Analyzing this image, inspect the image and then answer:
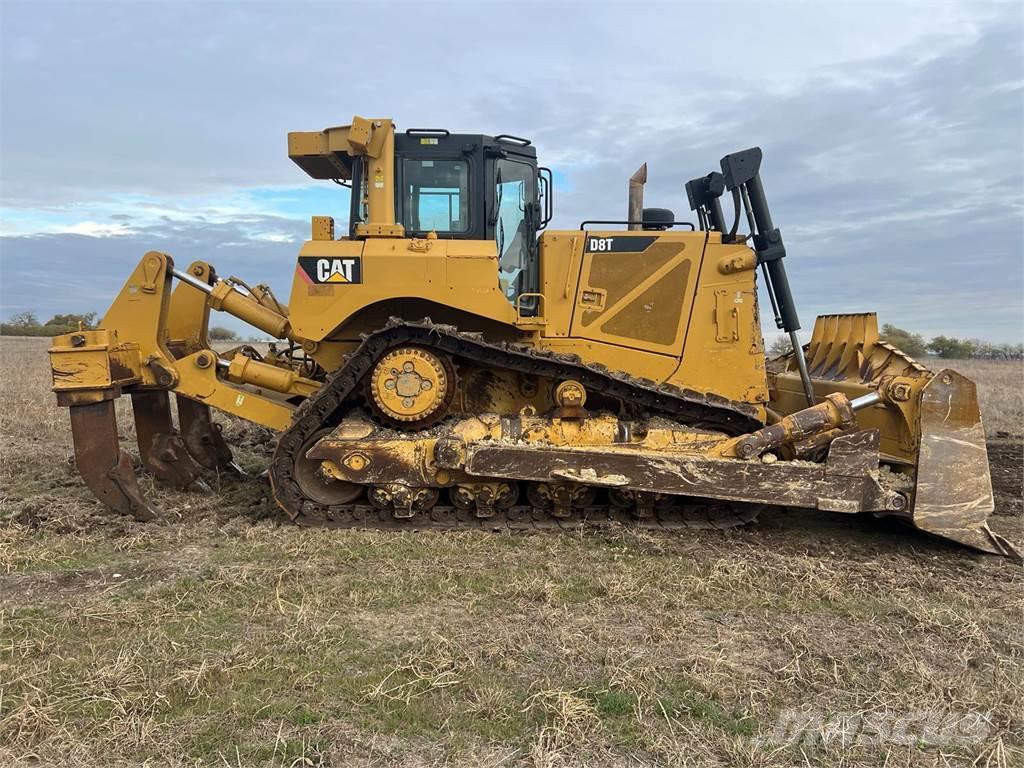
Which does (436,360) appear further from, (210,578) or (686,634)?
(686,634)

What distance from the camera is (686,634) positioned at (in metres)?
3.94

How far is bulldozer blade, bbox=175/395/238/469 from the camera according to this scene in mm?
7574

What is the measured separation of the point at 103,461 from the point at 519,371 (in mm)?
3551

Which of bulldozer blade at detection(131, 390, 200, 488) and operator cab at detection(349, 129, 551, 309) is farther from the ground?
operator cab at detection(349, 129, 551, 309)

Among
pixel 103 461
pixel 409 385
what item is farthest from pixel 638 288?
pixel 103 461

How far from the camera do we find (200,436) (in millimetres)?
7617

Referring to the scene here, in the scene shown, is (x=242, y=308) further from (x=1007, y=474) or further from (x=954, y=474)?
(x=1007, y=474)

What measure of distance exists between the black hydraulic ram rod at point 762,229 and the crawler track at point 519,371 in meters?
1.12

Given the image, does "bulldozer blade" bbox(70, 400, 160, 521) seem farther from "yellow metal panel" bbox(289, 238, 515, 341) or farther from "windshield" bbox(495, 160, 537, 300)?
"windshield" bbox(495, 160, 537, 300)

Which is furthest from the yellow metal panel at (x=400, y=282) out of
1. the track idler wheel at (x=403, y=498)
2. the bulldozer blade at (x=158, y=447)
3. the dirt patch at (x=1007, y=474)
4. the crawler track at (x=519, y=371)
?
the dirt patch at (x=1007, y=474)

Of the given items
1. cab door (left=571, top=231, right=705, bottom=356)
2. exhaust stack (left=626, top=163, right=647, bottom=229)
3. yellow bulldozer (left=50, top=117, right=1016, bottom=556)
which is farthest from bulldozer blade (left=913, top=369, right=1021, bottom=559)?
exhaust stack (left=626, top=163, right=647, bottom=229)

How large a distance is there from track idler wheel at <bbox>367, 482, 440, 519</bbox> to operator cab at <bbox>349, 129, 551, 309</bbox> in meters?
1.86

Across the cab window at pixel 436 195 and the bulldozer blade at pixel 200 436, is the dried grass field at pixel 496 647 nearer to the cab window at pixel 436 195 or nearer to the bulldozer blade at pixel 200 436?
the bulldozer blade at pixel 200 436

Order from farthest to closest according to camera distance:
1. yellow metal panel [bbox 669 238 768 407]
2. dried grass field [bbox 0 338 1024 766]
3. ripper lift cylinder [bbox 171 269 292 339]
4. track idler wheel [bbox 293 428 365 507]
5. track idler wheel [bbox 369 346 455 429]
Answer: ripper lift cylinder [bbox 171 269 292 339]
yellow metal panel [bbox 669 238 768 407]
track idler wheel [bbox 293 428 365 507]
track idler wheel [bbox 369 346 455 429]
dried grass field [bbox 0 338 1024 766]
